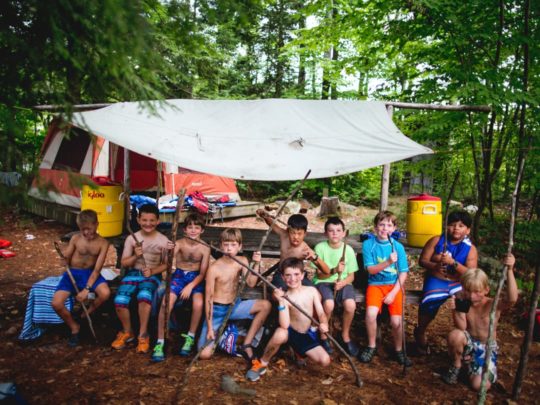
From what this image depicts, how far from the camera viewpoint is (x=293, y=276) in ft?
9.55

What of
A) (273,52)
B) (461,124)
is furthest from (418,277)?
(273,52)

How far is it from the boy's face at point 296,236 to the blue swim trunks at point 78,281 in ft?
5.73

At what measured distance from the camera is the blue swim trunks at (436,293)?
3092 millimetres

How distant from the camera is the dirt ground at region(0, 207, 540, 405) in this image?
2.49 metres

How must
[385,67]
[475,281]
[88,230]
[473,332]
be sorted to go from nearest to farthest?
[475,281] → [473,332] → [88,230] → [385,67]

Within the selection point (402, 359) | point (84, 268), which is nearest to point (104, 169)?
point (84, 268)

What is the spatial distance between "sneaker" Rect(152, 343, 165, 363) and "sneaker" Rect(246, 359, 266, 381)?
2.38 feet

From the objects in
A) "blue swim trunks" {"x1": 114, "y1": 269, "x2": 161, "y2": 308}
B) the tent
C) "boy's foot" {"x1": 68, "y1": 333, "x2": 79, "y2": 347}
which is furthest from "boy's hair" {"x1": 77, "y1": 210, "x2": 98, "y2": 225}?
the tent

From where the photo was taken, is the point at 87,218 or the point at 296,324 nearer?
the point at 296,324

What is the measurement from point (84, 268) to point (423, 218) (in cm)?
329

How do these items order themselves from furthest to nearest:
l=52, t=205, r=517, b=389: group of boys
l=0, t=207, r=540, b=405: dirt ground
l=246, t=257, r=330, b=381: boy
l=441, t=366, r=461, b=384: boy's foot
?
l=52, t=205, r=517, b=389: group of boys, l=246, t=257, r=330, b=381: boy, l=441, t=366, r=461, b=384: boy's foot, l=0, t=207, r=540, b=405: dirt ground

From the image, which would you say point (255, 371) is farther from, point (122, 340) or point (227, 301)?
point (122, 340)

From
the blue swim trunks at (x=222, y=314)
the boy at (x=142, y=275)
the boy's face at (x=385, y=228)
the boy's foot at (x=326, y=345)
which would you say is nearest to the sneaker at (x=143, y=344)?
the boy at (x=142, y=275)

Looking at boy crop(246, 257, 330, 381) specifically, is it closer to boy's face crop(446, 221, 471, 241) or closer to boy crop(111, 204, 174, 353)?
boy crop(111, 204, 174, 353)
